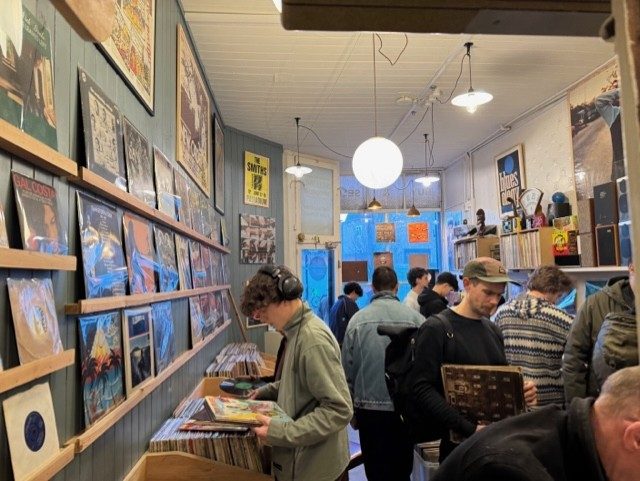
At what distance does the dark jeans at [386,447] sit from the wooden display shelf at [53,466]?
211cm

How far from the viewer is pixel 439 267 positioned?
9758mm

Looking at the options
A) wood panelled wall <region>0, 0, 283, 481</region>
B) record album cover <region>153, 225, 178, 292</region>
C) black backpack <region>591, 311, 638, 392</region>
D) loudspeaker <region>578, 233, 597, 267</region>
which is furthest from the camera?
loudspeaker <region>578, 233, 597, 267</region>

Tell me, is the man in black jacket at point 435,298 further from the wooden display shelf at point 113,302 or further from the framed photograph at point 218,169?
the wooden display shelf at point 113,302

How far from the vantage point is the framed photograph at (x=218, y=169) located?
508cm

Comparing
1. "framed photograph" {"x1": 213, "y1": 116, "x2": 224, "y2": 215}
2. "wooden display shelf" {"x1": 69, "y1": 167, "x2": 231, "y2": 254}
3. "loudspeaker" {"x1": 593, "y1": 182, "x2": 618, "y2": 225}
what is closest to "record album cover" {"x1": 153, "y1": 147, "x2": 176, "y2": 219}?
"wooden display shelf" {"x1": 69, "y1": 167, "x2": 231, "y2": 254}

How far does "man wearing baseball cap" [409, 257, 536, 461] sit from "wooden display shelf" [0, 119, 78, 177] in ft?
5.42

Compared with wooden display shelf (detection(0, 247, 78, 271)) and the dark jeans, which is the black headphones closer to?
wooden display shelf (detection(0, 247, 78, 271))

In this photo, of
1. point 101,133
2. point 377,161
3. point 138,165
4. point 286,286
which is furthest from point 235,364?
point 101,133

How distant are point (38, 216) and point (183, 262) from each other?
1.77m

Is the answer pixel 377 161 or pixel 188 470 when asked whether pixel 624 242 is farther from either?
pixel 188 470

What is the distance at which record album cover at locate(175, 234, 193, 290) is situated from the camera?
282 centimetres

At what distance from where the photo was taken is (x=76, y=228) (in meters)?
1.43

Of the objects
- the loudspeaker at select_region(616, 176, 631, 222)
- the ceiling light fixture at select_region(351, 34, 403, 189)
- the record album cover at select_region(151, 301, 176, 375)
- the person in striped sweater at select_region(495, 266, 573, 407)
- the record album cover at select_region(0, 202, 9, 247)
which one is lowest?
the person in striped sweater at select_region(495, 266, 573, 407)

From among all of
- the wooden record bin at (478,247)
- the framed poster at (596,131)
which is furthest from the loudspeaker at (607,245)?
the wooden record bin at (478,247)
